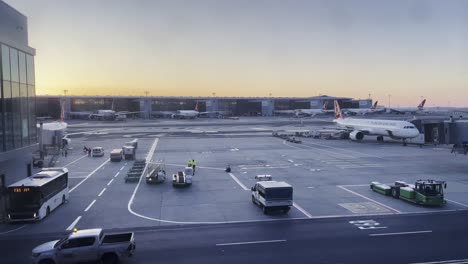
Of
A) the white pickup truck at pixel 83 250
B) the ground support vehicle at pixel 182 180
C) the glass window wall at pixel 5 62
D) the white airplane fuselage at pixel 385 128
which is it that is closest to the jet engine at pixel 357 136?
the white airplane fuselage at pixel 385 128

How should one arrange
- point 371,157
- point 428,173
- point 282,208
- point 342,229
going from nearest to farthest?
point 342,229
point 282,208
point 428,173
point 371,157

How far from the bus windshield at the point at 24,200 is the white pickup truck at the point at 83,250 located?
399 inches

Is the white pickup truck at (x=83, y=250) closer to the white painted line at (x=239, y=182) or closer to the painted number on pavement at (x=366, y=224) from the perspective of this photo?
the painted number on pavement at (x=366, y=224)

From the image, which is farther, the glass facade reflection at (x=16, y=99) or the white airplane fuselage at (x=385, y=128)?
the white airplane fuselage at (x=385, y=128)

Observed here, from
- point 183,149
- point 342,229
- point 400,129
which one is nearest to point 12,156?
point 342,229

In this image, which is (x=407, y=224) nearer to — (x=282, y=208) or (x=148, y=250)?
(x=282, y=208)

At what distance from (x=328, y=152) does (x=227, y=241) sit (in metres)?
52.6

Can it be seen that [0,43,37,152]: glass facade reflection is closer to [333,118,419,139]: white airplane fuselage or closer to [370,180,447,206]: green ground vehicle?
[370,180,447,206]: green ground vehicle

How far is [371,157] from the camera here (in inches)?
2717

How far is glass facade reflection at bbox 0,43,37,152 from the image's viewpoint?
37031 millimetres

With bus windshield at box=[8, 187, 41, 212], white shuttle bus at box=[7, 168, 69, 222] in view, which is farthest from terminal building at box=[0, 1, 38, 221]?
bus windshield at box=[8, 187, 41, 212]

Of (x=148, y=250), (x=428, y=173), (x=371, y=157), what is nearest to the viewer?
(x=148, y=250)

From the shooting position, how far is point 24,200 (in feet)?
108

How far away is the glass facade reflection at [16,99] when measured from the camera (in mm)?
37031
